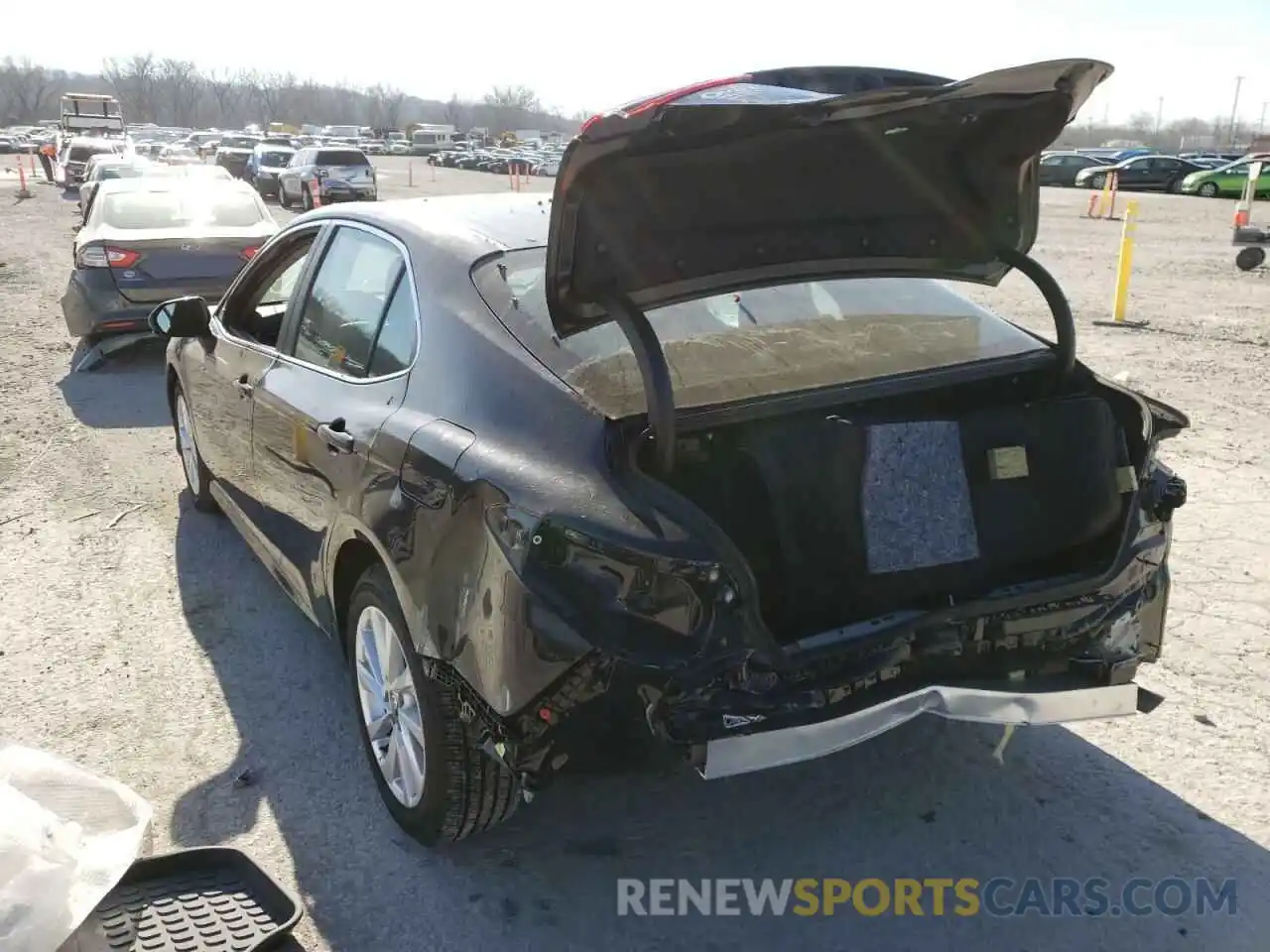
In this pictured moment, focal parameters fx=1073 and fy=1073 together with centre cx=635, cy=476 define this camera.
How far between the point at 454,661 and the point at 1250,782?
247 cm

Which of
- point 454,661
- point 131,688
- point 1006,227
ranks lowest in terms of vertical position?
point 131,688

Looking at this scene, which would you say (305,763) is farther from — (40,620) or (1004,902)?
(1004,902)

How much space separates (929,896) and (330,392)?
2.31m

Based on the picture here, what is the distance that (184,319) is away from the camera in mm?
4699

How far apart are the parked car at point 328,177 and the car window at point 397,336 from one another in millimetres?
26206

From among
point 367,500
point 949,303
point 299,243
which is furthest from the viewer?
point 299,243

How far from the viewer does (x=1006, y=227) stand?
3.18m

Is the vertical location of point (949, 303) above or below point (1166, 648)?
above

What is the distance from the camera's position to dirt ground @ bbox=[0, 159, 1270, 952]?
9.05 feet

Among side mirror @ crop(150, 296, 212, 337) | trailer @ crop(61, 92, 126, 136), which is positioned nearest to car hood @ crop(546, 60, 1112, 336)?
side mirror @ crop(150, 296, 212, 337)

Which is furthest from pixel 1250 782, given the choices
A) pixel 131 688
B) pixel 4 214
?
pixel 4 214

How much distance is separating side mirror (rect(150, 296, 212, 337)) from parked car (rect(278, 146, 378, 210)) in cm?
2448

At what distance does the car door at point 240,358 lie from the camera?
420 cm

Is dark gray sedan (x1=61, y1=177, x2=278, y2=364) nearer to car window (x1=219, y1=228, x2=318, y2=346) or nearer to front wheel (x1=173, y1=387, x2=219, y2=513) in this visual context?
front wheel (x1=173, y1=387, x2=219, y2=513)
